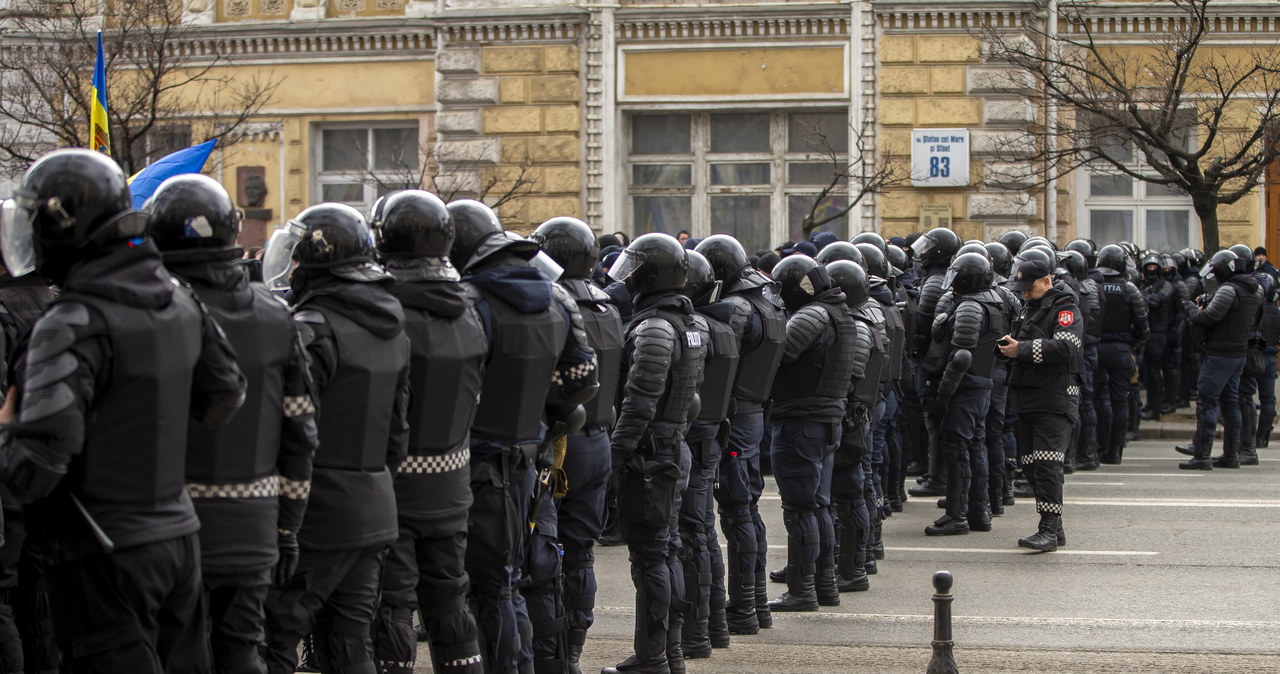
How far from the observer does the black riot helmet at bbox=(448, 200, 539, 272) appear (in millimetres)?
7152

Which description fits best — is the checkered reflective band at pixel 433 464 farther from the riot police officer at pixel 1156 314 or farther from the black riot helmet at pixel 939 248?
the riot police officer at pixel 1156 314

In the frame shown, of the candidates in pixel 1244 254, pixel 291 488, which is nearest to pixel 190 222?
pixel 291 488

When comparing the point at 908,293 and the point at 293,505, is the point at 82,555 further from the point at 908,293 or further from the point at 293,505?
the point at 908,293

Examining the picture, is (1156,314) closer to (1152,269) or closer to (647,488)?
(1152,269)

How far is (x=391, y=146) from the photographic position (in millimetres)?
26234

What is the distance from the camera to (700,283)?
8.73 m

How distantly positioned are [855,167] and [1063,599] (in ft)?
47.8

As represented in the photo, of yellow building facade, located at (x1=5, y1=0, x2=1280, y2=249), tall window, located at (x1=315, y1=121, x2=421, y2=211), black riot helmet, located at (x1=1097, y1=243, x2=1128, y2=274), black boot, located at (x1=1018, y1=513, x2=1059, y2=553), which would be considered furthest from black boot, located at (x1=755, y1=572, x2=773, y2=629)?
tall window, located at (x1=315, y1=121, x2=421, y2=211)

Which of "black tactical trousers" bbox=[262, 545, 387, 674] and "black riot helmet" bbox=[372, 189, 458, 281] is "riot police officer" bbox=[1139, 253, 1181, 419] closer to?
"black riot helmet" bbox=[372, 189, 458, 281]

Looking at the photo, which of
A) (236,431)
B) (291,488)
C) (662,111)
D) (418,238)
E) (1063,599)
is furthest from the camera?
(662,111)

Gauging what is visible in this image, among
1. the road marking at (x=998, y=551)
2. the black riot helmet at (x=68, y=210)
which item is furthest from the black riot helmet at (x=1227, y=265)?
the black riot helmet at (x=68, y=210)

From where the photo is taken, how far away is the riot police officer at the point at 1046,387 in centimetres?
1199

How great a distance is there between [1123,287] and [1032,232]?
661 cm

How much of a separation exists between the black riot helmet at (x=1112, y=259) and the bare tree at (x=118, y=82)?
1032 cm
